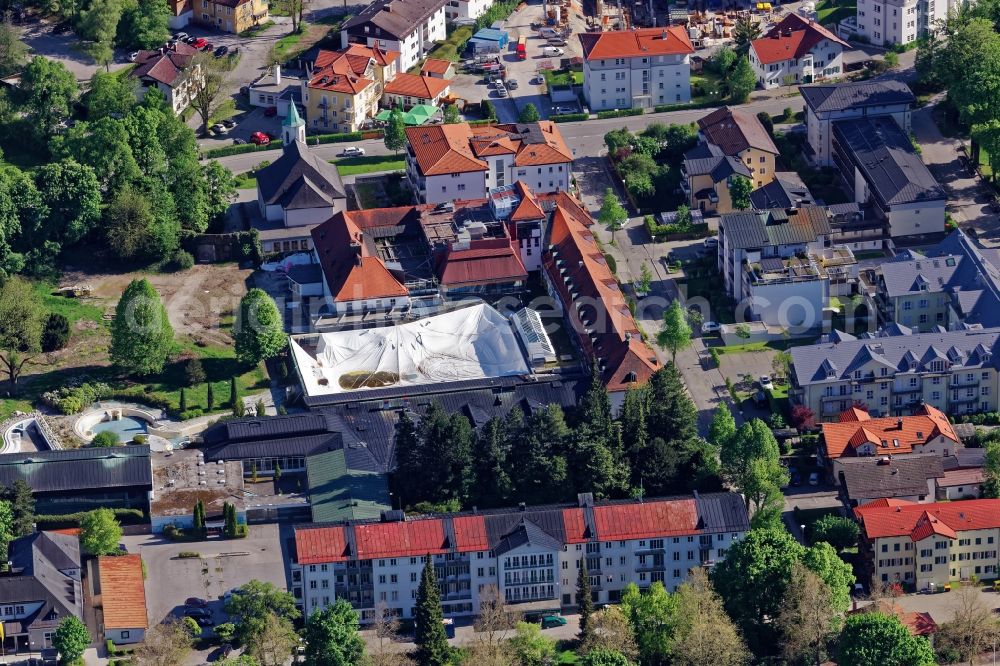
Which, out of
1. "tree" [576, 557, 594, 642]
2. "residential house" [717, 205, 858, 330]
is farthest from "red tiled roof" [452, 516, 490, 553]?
"residential house" [717, 205, 858, 330]

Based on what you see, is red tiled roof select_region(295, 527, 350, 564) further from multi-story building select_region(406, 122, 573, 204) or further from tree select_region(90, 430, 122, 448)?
multi-story building select_region(406, 122, 573, 204)

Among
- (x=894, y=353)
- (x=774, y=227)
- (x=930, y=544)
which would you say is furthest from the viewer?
(x=774, y=227)

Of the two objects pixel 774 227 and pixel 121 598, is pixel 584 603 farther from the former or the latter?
pixel 774 227

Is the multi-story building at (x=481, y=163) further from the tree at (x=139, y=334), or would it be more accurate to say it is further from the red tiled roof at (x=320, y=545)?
the red tiled roof at (x=320, y=545)

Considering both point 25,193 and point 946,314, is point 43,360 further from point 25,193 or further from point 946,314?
point 946,314

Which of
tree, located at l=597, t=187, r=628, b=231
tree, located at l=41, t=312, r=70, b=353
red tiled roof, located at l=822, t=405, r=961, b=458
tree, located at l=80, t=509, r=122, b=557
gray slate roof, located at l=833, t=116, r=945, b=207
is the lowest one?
tree, located at l=80, t=509, r=122, b=557

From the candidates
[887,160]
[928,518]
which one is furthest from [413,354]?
[887,160]
